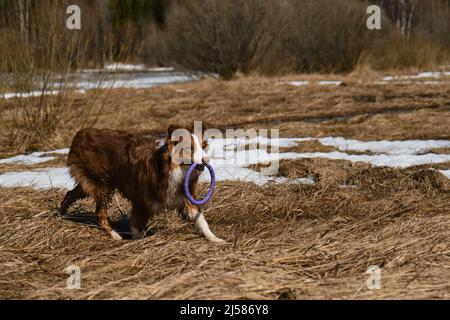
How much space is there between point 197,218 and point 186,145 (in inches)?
27.3

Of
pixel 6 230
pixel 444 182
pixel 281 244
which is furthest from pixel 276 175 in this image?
pixel 6 230

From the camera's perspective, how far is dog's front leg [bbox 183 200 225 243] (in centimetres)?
501

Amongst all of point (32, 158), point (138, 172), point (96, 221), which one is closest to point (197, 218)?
point (138, 172)

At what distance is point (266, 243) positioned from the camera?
15.2ft

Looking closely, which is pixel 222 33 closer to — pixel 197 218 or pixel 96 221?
pixel 96 221

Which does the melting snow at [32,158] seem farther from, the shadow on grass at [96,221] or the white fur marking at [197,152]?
the white fur marking at [197,152]

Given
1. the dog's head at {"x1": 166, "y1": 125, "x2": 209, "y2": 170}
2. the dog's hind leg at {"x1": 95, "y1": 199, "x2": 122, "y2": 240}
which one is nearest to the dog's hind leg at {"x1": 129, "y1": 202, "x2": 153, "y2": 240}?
the dog's hind leg at {"x1": 95, "y1": 199, "x2": 122, "y2": 240}

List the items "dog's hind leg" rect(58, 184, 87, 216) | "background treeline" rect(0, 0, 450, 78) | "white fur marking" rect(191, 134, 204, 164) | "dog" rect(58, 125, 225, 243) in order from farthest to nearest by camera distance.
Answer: "background treeline" rect(0, 0, 450, 78)
"dog's hind leg" rect(58, 184, 87, 216)
"dog" rect(58, 125, 225, 243)
"white fur marking" rect(191, 134, 204, 164)

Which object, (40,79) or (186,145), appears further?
(40,79)

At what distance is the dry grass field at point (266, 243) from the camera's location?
3.75 meters

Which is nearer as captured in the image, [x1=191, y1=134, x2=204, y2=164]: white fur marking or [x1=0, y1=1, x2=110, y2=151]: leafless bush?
[x1=191, y1=134, x2=204, y2=164]: white fur marking

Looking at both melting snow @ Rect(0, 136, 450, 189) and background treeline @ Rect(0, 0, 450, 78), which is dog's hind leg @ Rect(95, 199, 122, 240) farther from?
background treeline @ Rect(0, 0, 450, 78)

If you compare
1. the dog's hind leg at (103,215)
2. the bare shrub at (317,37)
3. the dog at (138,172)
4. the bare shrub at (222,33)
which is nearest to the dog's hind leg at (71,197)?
the dog at (138,172)

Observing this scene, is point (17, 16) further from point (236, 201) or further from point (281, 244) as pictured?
point (281, 244)
